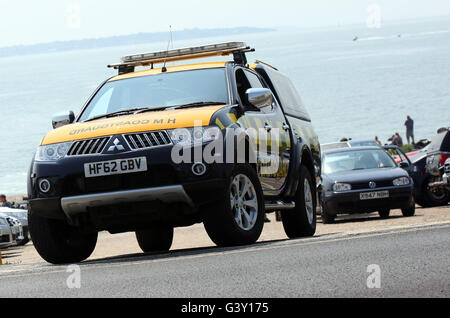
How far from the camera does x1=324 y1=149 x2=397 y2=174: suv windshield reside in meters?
20.5

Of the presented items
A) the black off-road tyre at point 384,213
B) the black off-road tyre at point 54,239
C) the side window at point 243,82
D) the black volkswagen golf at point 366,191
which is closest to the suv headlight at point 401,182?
the black volkswagen golf at point 366,191

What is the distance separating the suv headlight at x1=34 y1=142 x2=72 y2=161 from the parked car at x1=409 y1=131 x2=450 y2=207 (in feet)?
43.8

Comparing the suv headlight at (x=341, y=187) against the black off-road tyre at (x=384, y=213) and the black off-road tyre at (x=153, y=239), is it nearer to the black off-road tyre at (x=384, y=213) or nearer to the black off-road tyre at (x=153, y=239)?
the black off-road tyre at (x=384, y=213)

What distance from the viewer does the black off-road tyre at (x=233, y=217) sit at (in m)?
9.47

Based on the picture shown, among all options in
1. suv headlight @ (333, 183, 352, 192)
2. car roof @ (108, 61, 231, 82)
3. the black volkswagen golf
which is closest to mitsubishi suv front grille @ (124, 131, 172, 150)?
car roof @ (108, 61, 231, 82)

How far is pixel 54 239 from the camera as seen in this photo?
9914mm

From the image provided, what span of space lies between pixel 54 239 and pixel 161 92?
1.96 m

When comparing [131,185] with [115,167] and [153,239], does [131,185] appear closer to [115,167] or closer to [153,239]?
[115,167]

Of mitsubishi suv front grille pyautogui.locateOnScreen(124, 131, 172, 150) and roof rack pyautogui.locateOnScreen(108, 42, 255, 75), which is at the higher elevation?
roof rack pyautogui.locateOnScreen(108, 42, 255, 75)

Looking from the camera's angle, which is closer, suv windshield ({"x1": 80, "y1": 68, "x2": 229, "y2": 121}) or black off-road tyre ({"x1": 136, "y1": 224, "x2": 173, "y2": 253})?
suv windshield ({"x1": 80, "y1": 68, "x2": 229, "y2": 121})

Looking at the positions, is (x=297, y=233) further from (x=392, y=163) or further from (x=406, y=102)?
(x=406, y=102)

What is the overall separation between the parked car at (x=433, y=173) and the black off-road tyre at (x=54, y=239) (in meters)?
12.9

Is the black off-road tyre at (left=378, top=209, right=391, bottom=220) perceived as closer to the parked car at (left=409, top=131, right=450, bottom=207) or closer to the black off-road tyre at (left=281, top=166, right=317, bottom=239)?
the parked car at (left=409, top=131, right=450, bottom=207)

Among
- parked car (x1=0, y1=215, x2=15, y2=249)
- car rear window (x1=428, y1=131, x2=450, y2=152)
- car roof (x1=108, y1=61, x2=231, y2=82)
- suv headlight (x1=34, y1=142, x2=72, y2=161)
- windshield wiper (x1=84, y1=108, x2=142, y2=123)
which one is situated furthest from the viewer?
car rear window (x1=428, y1=131, x2=450, y2=152)
